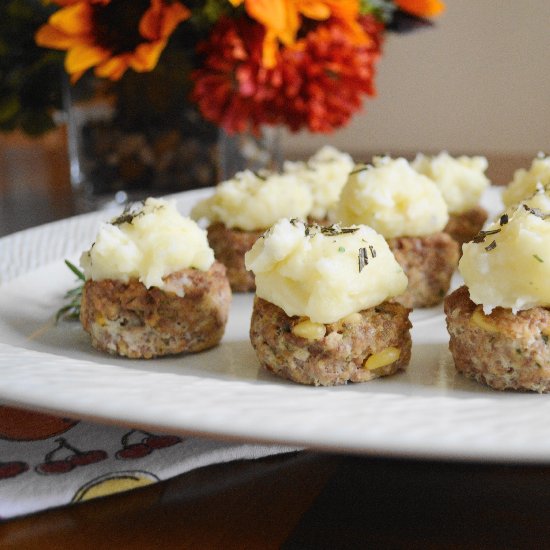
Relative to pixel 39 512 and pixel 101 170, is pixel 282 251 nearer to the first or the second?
pixel 39 512

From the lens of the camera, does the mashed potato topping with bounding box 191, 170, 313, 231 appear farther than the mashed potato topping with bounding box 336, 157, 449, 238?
Yes

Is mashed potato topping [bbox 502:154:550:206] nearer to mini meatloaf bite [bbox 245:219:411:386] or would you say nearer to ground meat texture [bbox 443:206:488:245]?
ground meat texture [bbox 443:206:488:245]

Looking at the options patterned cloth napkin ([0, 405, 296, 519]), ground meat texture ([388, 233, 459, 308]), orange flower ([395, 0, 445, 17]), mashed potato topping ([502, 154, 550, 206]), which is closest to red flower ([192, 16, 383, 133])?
orange flower ([395, 0, 445, 17])

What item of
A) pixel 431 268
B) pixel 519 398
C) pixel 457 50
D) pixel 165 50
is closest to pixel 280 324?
pixel 519 398

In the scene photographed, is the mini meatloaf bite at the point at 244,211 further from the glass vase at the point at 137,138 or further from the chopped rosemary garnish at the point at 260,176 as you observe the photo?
the glass vase at the point at 137,138

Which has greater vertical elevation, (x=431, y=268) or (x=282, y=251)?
(x=282, y=251)

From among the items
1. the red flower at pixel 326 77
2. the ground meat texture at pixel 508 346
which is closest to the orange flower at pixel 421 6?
the red flower at pixel 326 77

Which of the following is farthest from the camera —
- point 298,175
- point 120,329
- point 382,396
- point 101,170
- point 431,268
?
point 101,170

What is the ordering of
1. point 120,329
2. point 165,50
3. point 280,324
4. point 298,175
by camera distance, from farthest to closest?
point 165,50
point 298,175
point 120,329
point 280,324
